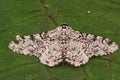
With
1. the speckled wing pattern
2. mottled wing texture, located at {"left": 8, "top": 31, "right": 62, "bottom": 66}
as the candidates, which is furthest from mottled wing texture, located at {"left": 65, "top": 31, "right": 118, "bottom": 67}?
mottled wing texture, located at {"left": 8, "top": 31, "right": 62, "bottom": 66}

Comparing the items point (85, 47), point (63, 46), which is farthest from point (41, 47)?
point (85, 47)

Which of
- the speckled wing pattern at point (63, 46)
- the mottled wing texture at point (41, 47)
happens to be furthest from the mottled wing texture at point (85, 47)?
the mottled wing texture at point (41, 47)

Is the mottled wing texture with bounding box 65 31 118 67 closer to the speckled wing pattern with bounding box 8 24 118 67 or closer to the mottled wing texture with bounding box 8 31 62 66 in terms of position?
the speckled wing pattern with bounding box 8 24 118 67

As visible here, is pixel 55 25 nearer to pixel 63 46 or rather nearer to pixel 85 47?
pixel 63 46

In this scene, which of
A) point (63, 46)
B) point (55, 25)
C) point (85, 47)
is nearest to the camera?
point (63, 46)

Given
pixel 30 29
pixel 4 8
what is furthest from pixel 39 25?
pixel 4 8

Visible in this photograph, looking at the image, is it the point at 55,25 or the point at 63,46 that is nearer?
the point at 63,46
